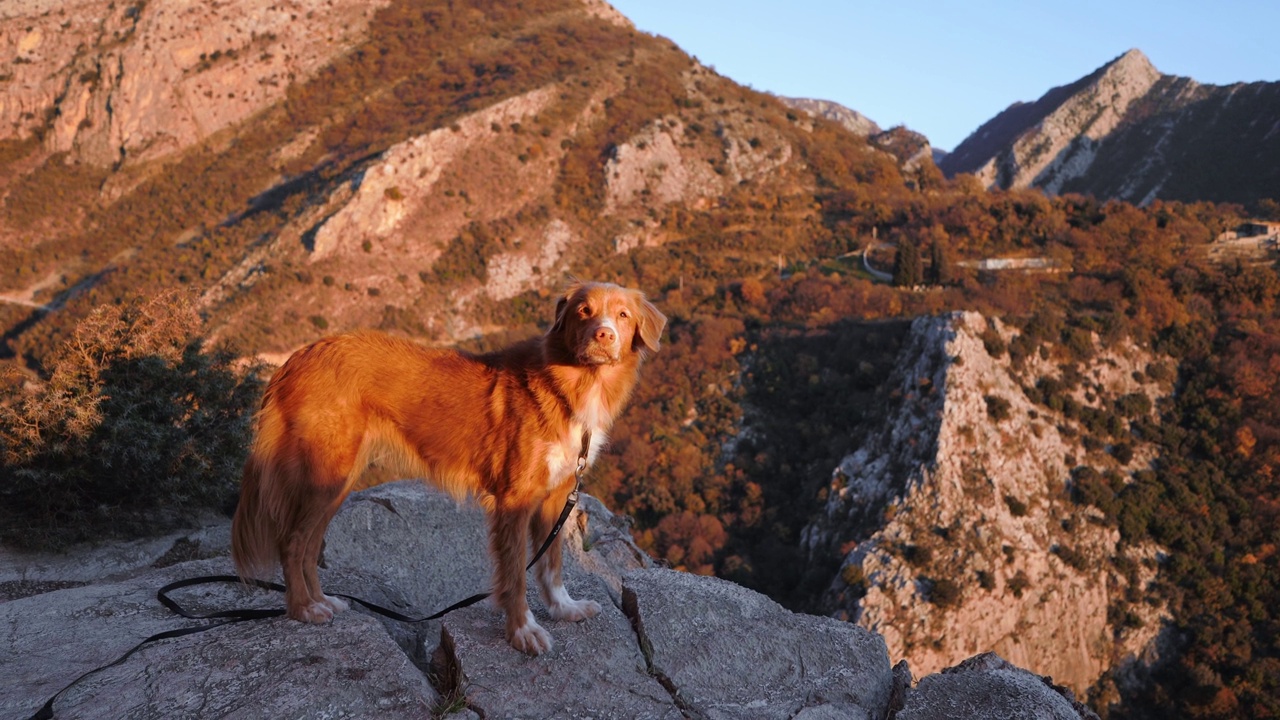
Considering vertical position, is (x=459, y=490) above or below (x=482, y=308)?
above

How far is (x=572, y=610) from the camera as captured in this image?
486 centimetres

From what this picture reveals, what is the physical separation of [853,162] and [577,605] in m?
80.7

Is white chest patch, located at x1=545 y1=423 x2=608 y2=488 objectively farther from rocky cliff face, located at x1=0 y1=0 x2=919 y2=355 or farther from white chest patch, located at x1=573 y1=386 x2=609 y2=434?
rocky cliff face, located at x1=0 y1=0 x2=919 y2=355

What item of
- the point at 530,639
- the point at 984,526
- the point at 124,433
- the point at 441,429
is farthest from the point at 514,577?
the point at 984,526

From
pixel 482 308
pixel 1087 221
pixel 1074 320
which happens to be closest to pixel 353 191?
pixel 482 308

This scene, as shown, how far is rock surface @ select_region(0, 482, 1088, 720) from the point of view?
3.83 meters

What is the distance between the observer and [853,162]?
7838 cm

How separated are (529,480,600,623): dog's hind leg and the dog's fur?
0.12 ft

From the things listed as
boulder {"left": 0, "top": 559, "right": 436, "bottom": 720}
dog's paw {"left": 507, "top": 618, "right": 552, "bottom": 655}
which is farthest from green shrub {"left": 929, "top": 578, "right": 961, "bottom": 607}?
boulder {"left": 0, "top": 559, "right": 436, "bottom": 720}

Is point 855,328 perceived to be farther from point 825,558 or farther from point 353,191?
point 353,191

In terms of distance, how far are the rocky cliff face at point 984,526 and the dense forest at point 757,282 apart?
148 centimetres

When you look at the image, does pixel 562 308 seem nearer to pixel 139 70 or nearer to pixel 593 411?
pixel 593 411

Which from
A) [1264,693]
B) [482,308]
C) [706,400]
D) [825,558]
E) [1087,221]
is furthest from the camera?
[482,308]

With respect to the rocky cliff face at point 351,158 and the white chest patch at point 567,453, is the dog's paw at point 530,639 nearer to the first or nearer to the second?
the white chest patch at point 567,453
